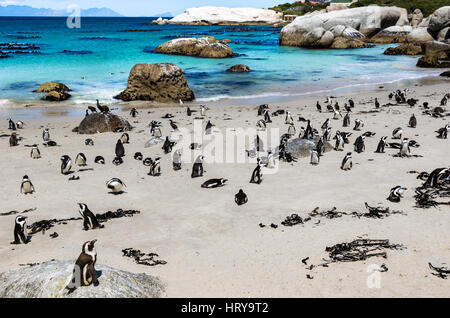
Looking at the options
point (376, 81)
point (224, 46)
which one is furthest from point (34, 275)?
point (224, 46)

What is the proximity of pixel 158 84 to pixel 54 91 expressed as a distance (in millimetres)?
6989

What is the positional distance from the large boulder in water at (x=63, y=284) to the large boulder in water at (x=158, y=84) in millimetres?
21494

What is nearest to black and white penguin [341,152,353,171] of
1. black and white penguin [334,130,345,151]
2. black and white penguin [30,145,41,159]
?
black and white penguin [334,130,345,151]

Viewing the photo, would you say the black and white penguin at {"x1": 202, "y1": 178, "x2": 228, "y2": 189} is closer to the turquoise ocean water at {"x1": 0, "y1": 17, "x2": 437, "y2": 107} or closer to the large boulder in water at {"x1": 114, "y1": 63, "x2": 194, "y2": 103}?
the large boulder in water at {"x1": 114, "y1": 63, "x2": 194, "y2": 103}

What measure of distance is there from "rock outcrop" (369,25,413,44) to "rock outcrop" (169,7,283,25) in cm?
9346

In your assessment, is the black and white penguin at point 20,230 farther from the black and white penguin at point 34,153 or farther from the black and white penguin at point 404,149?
the black and white penguin at point 404,149

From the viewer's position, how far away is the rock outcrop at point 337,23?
6769cm

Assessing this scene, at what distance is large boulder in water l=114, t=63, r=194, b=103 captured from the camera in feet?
89.8

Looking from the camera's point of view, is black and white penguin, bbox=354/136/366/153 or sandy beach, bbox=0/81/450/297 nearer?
sandy beach, bbox=0/81/450/297

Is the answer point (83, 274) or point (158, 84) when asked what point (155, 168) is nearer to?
point (83, 274)

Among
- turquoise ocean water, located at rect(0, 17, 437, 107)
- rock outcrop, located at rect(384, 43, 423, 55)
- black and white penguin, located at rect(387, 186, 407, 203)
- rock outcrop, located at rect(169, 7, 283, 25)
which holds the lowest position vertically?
black and white penguin, located at rect(387, 186, 407, 203)

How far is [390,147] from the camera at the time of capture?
599 inches

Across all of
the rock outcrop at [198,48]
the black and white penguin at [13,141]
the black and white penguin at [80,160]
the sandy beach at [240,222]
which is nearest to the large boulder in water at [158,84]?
the sandy beach at [240,222]

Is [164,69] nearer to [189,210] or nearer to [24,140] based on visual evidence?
[24,140]
